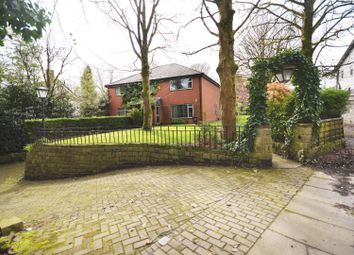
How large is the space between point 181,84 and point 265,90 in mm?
15862

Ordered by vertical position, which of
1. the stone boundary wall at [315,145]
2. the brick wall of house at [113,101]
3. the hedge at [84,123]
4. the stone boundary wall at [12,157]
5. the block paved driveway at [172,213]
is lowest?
the stone boundary wall at [12,157]

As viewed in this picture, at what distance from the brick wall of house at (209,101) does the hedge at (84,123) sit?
807 centimetres

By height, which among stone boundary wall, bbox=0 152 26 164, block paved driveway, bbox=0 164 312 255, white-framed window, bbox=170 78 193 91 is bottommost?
stone boundary wall, bbox=0 152 26 164

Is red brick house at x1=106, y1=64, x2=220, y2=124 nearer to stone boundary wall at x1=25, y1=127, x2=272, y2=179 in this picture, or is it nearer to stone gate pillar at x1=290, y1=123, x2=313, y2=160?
stone boundary wall at x1=25, y1=127, x2=272, y2=179

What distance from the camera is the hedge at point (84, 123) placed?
14.5 m

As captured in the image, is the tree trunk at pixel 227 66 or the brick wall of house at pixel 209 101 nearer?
the tree trunk at pixel 227 66

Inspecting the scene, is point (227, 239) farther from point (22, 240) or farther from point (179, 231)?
point (22, 240)

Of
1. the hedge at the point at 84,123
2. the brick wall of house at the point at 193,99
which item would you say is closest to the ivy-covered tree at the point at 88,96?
the brick wall of house at the point at 193,99

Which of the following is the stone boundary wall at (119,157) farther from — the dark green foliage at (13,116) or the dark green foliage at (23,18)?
the dark green foliage at (13,116)

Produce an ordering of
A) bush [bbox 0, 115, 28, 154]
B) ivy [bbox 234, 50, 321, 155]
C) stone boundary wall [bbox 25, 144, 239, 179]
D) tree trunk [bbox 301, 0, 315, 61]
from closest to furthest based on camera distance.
→ ivy [bbox 234, 50, 321, 155]
stone boundary wall [bbox 25, 144, 239, 179]
tree trunk [bbox 301, 0, 315, 61]
bush [bbox 0, 115, 28, 154]

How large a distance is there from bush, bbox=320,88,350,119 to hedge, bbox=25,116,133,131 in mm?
15541

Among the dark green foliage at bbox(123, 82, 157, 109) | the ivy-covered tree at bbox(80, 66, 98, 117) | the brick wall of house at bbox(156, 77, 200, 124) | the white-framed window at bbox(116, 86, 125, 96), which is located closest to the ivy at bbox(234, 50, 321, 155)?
the brick wall of house at bbox(156, 77, 200, 124)

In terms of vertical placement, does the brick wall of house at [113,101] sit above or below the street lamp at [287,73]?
above

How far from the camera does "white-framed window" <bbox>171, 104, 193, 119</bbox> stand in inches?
820
